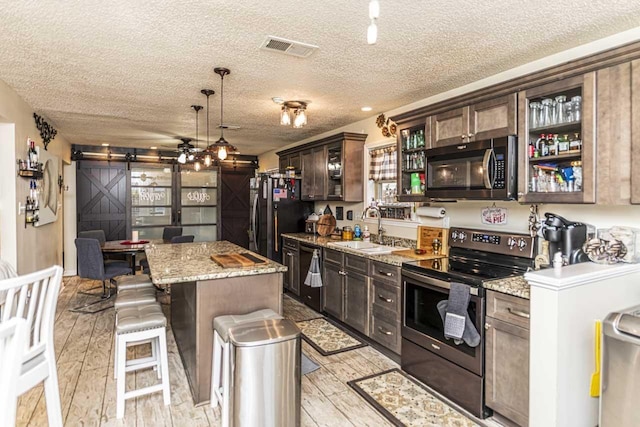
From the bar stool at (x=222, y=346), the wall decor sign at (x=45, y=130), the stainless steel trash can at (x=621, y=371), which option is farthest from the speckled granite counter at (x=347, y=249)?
the wall decor sign at (x=45, y=130)

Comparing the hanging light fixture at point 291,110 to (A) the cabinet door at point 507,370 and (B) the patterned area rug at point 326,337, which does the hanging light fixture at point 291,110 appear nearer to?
(B) the patterned area rug at point 326,337

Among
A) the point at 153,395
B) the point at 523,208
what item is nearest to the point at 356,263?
the point at 523,208

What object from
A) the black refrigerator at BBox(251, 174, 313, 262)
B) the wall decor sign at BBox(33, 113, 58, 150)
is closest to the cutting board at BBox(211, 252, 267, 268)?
the black refrigerator at BBox(251, 174, 313, 262)

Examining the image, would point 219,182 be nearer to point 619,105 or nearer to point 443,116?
point 443,116

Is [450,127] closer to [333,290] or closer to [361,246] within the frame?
[361,246]

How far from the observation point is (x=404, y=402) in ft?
8.46

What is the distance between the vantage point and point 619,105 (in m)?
2.08

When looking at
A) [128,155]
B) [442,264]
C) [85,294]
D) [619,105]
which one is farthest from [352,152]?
[128,155]

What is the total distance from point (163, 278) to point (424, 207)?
2544 mm

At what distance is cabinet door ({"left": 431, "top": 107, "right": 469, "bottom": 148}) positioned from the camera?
2.96 metres

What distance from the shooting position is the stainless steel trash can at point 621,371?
1846 mm

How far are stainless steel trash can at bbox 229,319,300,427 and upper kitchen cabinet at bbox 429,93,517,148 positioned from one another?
201cm

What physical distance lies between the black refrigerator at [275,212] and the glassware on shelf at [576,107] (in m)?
3.73

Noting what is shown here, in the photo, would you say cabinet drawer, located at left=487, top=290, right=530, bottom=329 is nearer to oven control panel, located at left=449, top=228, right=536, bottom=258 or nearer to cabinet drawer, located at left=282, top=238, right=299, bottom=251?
oven control panel, located at left=449, top=228, right=536, bottom=258
